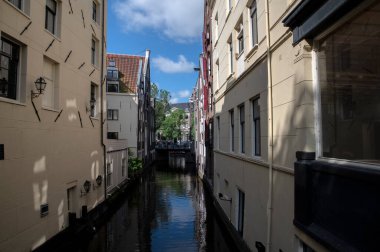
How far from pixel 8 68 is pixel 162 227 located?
940 cm

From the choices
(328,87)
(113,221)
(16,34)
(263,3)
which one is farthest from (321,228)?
(113,221)

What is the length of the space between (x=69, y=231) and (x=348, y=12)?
11.4 m

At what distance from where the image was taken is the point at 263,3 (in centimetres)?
880

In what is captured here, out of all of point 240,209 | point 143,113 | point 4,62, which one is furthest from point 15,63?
point 143,113

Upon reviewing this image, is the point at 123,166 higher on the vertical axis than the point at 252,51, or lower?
lower

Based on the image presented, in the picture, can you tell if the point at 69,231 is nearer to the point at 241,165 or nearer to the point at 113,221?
the point at 113,221

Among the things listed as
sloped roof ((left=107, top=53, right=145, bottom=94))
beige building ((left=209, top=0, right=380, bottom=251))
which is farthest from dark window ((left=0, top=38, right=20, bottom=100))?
sloped roof ((left=107, top=53, right=145, bottom=94))

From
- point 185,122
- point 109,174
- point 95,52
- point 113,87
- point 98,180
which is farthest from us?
point 185,122

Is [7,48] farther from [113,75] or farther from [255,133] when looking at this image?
[113,75]

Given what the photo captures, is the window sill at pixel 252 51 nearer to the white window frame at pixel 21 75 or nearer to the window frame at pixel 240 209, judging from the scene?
the window frame at pixel 240 209

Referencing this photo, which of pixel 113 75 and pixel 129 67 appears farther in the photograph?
pixel 129 67

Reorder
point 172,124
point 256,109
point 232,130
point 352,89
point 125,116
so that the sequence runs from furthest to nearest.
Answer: point 172,124 < point 125,116 < point 232,130 < point 256,109 < point 352,89

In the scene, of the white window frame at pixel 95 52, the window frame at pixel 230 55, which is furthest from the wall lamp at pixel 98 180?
the window frame at pixel 230 55

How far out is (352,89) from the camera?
4945 mm
